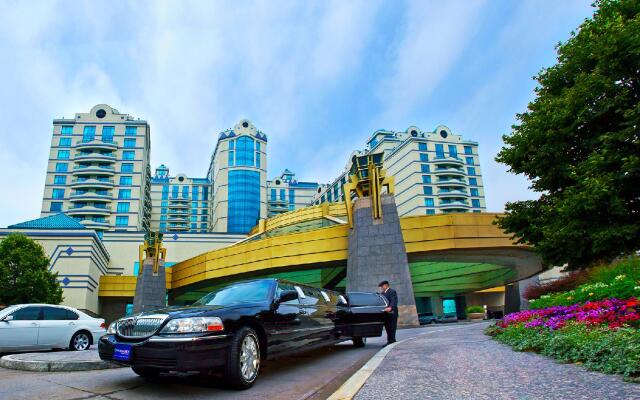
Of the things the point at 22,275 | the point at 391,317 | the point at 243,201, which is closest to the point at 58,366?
the point at 391,317

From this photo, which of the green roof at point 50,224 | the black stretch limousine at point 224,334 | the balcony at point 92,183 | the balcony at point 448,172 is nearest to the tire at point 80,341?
the black stretch limousine at point 224,334

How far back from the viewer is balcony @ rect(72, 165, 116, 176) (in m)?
67.9

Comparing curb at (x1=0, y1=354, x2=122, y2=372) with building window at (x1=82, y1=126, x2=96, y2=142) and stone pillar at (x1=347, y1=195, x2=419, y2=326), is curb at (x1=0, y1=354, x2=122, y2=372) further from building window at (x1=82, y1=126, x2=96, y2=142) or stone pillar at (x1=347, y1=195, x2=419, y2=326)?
building window at (x1=82, y1=126, x2=96, y2=142)

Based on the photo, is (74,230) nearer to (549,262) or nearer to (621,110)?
(549,262)

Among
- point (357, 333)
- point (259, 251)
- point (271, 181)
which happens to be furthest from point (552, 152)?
point (271, 181)

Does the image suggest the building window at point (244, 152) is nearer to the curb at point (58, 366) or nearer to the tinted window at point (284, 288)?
the curb at point (58, 366)

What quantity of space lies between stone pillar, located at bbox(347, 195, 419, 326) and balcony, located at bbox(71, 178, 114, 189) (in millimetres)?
60598

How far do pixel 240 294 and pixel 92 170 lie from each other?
74208 millimetres

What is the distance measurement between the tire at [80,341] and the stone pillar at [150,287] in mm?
27372

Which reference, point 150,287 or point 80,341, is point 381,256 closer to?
point 80,341

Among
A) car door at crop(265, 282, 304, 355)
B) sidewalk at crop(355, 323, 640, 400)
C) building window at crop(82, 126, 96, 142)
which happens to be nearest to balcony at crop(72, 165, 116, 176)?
building window at crop(82, 126, 96, 142)

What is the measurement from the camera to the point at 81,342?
1102 cm

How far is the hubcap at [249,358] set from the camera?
470 centimetres

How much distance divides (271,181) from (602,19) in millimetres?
117456
